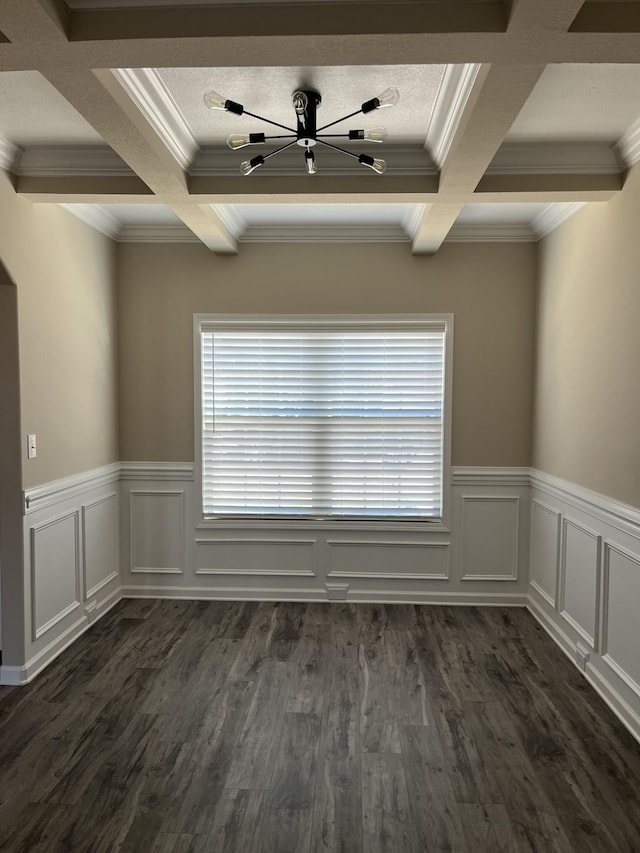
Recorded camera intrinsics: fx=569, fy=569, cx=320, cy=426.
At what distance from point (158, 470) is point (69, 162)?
93.7 inches

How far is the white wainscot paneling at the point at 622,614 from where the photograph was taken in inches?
115

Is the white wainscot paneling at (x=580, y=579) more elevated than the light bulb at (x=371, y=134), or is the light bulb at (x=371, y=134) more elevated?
the light bulb at (x=371, y=134)

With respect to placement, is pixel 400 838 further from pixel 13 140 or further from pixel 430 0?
pixel 13 140

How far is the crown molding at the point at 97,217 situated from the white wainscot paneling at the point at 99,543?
6.66 feet

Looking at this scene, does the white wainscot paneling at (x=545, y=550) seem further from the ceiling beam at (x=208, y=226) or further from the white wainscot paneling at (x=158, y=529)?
the ceiling beam at (x=208, y=226)

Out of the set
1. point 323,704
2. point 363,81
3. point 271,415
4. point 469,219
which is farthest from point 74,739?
point 469,219

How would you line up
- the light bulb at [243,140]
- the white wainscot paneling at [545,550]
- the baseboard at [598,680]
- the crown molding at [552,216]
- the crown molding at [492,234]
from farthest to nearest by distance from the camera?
the crown molding at [492,234] < the white wainscot paneling at [545,550] < the crown molding at [552,216] < the baseboard at [598,680] < the light bulb at [243,140]

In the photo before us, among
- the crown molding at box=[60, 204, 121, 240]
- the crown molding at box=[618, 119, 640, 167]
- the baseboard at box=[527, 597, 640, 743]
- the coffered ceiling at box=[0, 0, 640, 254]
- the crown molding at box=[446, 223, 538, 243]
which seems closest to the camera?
the coffered ceiling at box=[0, 0, 640, 254]

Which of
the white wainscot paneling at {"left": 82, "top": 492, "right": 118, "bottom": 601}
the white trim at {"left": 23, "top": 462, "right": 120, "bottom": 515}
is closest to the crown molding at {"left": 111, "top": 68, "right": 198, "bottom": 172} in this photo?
the white trim at {"left": 23, "top": 462, "right": 120, "bottom": 515}

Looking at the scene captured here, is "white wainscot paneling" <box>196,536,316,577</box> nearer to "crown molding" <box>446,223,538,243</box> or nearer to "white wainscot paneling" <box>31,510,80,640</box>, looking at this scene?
"white wainscot paneling" <box>31,510,80,640</box>

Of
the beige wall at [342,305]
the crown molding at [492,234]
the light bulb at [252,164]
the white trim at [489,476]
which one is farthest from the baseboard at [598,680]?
the light bulb at [252,164]

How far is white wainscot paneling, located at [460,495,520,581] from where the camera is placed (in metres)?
4.58

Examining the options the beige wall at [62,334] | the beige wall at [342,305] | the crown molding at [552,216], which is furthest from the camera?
the beige wall at [342,305]

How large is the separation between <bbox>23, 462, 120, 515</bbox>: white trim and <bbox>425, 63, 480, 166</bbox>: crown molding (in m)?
2.96
